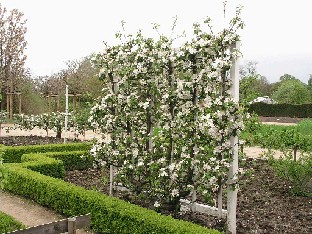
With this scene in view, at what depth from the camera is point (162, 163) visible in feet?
23.1

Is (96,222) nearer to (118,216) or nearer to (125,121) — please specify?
(118,216)

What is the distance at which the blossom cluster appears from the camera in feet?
21.2

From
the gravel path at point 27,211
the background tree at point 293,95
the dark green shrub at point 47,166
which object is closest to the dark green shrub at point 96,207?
the gravel path at point 27,211

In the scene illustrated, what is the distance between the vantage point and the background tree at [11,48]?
2883 centimetres

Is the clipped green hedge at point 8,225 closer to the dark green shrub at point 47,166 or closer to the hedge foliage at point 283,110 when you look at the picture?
the dark green shrub at point 47,166

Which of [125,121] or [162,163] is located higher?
[125,121]

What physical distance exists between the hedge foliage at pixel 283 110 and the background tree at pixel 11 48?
17.3m

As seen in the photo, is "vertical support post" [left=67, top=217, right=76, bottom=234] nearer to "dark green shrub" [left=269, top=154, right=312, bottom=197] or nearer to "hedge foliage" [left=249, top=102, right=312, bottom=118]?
"dark green shrub" [left=269, top=154, right=312, bottom=197]

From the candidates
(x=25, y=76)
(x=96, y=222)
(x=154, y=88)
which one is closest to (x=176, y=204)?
(x=96, y=222)

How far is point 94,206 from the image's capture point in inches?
277

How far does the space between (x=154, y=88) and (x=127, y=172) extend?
1.52 metres

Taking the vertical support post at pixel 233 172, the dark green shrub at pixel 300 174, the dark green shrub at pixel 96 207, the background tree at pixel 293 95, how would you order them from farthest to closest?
the background tree at pixel 293 95 < the dark green shrub at pixel 300 174 < the vertical support post at pixel 233 172 < the dark green shrub at pixel 96 207

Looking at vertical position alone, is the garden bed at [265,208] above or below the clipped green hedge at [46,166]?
below

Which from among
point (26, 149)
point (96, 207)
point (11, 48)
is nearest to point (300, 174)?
point (96, 207)
